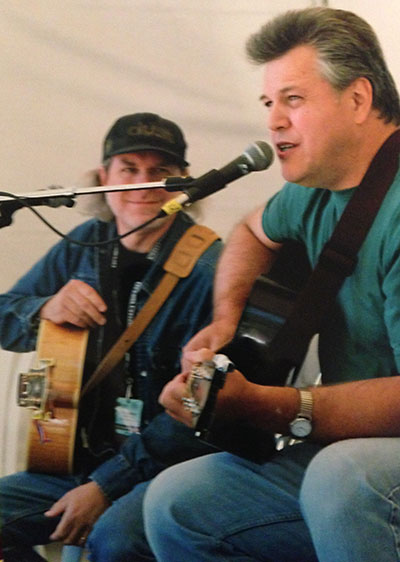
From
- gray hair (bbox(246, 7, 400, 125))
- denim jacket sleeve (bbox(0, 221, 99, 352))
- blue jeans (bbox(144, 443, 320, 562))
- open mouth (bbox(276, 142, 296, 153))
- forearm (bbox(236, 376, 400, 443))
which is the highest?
gray hair (bbox(246, 7, 400, 125))

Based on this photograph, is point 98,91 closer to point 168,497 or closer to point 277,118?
point 277,118

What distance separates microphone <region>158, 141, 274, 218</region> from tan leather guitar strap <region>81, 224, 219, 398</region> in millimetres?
159

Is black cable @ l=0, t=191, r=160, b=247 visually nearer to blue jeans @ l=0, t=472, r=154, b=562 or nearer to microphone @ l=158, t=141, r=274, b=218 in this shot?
microphone @ l=158, t=141, r=274, b=218

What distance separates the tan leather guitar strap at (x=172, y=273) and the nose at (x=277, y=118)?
26 cm

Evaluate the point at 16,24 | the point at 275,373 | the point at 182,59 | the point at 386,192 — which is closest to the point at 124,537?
the point at 275,373

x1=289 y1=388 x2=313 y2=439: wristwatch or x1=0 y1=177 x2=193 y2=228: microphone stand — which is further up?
x1=0 y1=177 x2=193 y2=228: microphone stand

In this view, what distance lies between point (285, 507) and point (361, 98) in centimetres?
80

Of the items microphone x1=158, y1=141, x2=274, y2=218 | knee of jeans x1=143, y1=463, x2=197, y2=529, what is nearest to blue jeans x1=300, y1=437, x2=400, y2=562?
knee of jeans x1=143, y1=463, x2=197, y2=529

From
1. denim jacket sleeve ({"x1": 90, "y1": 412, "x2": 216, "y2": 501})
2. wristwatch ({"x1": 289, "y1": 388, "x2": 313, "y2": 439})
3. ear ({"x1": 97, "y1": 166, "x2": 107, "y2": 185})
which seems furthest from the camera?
ear ({"x1": 97, "y1": 166, "x2": 107, "y2": 185})

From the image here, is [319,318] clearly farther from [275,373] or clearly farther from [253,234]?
[253,234]

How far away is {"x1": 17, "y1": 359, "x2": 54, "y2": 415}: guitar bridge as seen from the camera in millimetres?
1609

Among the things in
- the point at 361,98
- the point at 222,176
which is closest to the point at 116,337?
the point at 222,176

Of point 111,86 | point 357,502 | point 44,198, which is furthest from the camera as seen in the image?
point 111,86

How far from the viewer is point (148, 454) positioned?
1540 millimetres
